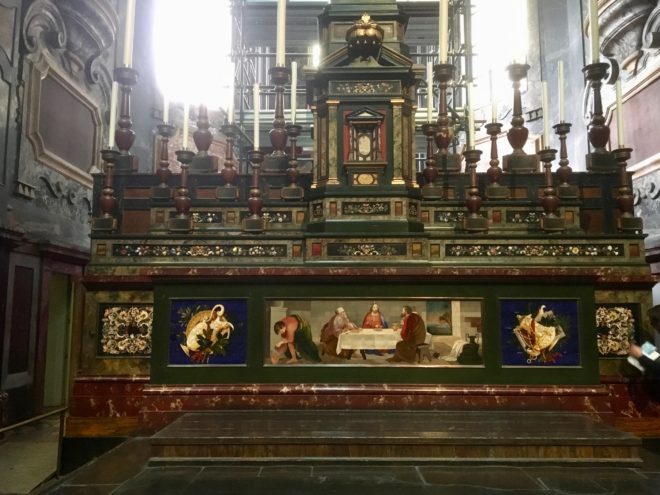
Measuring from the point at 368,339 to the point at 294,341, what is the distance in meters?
0.60

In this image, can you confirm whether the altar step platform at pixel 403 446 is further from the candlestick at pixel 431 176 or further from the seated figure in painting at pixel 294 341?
the candlestick at pixel 431 176

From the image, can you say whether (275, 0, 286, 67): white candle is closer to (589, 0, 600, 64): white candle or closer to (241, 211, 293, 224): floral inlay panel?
(241, 211, 293, 224): floral inlay panel

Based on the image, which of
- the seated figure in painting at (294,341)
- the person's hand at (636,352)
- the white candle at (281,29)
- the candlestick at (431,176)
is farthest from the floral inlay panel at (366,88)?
the person's hand at (636,352)

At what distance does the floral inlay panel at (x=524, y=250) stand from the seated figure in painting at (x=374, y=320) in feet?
2.95

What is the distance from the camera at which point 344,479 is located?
3.13 m

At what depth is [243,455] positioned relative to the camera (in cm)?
343

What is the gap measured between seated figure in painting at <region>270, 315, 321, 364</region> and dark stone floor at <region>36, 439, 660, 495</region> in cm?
117

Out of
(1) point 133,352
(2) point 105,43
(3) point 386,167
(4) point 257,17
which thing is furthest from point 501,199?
(4) point 257,17

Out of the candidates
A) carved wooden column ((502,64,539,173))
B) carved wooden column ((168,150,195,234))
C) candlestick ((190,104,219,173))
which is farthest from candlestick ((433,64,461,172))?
carved wooden column ((168,150,195,234))

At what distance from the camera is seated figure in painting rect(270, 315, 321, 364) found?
446 cm

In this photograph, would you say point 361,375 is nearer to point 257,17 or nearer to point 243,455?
point 243,455

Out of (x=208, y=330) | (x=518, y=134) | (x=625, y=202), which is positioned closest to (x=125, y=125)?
(x=208, y=330)

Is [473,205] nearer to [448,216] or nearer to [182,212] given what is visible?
[448,216]

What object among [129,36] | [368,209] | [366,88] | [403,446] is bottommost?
[403,446]
